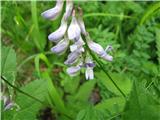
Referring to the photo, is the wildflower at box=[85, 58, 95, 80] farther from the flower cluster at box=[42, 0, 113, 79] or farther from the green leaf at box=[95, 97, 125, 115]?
the green leaf at box=[95, 97, 125, 115]

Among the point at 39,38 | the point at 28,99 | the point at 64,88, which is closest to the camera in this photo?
the point at 28,99

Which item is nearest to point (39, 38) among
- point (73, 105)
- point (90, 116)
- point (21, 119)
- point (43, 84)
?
point (73, 105)

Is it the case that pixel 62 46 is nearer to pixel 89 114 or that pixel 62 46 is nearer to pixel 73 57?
pixel 73 57

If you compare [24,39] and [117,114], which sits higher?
[117,114]

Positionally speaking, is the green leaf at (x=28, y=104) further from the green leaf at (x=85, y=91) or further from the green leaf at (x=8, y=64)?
the green leaf at (x=85, y=91)

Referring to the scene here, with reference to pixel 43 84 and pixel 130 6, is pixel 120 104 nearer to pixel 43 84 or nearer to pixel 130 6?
pixel 43 84

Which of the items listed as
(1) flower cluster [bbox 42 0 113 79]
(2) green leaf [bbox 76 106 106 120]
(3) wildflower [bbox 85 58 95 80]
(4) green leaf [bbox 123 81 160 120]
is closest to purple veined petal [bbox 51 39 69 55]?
(1) flower cluster [bbox 42 0 113 79]
